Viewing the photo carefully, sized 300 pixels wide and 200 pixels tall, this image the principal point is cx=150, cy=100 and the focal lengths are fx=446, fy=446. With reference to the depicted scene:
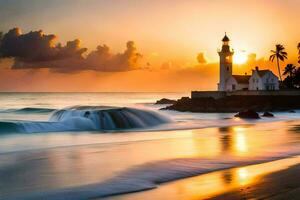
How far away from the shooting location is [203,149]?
55.7 feet

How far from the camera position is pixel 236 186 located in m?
9.52

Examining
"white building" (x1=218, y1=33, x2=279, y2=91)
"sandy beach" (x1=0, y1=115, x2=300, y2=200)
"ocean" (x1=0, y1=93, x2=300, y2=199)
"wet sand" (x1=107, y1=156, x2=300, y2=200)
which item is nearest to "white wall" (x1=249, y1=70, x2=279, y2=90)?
"white building" (x1=218, y1=33, x2=279, y2=91)

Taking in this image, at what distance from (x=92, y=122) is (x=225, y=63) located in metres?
41.1

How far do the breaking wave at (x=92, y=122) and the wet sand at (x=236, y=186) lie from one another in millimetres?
18050

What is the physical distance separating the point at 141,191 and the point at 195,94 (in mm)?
56931

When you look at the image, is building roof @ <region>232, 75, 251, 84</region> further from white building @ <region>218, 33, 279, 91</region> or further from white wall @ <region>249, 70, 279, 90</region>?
white wall @ <region>249, 70, 279, 90</region>

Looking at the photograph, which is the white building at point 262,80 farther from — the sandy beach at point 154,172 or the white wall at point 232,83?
the sandy beach at point 154,172

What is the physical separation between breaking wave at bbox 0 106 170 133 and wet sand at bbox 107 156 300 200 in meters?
18.1

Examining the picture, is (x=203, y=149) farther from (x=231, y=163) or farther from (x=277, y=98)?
(x=277, y=98)

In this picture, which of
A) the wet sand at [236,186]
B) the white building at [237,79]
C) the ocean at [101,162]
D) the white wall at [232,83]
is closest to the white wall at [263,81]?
the white building at [237,79]

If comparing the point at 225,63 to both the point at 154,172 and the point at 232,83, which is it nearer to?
the point at 232,83

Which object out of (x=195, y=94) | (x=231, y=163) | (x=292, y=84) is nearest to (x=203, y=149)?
(x=231, y=163)

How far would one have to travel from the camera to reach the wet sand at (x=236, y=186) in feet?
28.1

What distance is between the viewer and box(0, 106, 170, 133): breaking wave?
89.9 ft
